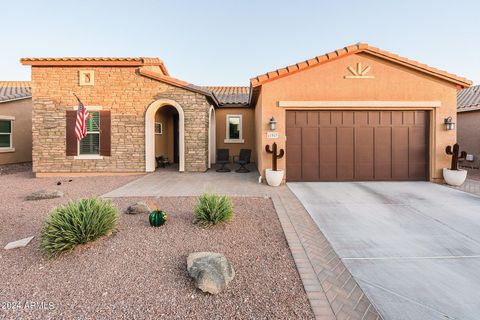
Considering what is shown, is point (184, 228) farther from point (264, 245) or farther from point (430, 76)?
point (430, 76)

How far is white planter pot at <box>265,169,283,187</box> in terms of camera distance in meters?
7.31

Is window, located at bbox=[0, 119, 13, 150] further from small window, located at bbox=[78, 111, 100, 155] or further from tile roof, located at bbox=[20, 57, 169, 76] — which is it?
small window, located at bbox=[78, 111, 100, 155]

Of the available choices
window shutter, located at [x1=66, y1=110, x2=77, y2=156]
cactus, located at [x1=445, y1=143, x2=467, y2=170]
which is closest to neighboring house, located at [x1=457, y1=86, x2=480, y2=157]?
cactus, located at [x1=445, y1=143, x2=467, y2=170]

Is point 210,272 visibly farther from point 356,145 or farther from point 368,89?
point 368,89

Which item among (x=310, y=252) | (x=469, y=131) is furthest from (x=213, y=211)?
(x=469, y=131)

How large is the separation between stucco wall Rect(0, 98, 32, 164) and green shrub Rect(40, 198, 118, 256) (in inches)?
Answer: 552

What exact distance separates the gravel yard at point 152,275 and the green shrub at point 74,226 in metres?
0.14

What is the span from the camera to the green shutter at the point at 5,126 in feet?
40.2

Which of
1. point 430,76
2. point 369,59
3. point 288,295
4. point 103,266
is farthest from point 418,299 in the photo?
point 430,76

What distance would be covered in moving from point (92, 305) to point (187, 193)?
4.28 metres

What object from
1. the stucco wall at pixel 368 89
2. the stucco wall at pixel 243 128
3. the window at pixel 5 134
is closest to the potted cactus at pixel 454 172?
the stucco wall at pixel 368 89

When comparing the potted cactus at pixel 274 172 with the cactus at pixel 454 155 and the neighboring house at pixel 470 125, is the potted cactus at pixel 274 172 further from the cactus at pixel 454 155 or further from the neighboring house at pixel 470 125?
the neighboring house at pixel 470 125

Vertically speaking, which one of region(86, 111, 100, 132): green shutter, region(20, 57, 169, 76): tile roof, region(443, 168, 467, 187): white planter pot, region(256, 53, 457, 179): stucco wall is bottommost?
region(443, 168, 467, 187): white planter pot

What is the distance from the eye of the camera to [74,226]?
3.10 metres
